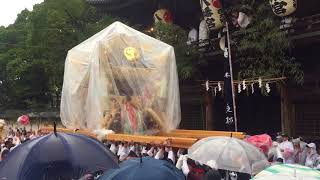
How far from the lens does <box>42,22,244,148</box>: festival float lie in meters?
8.84

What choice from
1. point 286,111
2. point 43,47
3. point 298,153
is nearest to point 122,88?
point 298,153

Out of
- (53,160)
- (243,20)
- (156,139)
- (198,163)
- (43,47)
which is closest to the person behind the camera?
(53,160)

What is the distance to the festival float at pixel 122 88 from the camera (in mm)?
8844

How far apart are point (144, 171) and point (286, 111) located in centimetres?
899

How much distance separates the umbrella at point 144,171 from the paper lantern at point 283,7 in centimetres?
802

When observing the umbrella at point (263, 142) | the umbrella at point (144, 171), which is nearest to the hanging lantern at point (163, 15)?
the umbrella at point (263, 142)

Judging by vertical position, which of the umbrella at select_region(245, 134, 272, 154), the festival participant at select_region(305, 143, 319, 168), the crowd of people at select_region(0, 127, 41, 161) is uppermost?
the umbrella at select_region(245, 134, 272, 154)

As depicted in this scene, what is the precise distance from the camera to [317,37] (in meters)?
11.7

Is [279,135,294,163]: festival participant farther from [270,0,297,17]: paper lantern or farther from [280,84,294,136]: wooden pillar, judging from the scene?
[270,0,297,17]: paper lantern

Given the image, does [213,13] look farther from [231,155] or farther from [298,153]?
[231,155]

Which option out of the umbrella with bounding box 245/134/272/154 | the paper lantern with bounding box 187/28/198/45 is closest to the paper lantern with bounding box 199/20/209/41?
the paper lantern with bounding box 187/28/198/45

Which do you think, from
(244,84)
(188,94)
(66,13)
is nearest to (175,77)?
(244,84)

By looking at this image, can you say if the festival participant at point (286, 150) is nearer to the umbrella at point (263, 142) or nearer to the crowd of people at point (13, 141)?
the umbrella at point (263, 142)

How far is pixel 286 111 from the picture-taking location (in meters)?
A: 13.0
